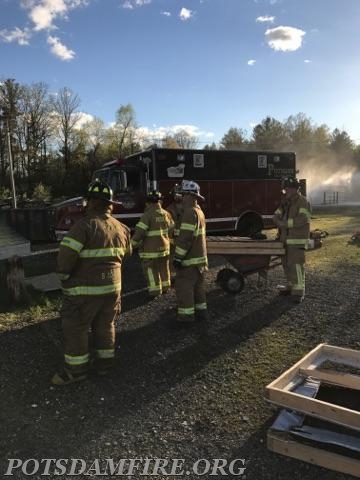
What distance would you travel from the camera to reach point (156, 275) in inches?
297

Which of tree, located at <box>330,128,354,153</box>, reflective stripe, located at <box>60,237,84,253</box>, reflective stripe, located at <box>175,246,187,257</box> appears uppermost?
tree, located at <box>330,128,354,153</box>

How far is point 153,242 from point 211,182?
5.69 meters

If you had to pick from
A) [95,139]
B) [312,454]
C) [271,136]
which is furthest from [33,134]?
[312,454]

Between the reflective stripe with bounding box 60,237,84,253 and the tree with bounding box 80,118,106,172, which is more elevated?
the tree with bounding box 80,118,106,172

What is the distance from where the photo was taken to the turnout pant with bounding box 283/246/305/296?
709 centimetres

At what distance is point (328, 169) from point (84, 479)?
231 feet

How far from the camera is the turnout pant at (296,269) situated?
7.09 meters

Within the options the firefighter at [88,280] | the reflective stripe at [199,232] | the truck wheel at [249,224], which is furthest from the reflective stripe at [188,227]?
the truck wheel at [249,224]

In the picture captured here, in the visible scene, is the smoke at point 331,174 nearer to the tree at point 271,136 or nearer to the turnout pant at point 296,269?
the tree at point 271,136

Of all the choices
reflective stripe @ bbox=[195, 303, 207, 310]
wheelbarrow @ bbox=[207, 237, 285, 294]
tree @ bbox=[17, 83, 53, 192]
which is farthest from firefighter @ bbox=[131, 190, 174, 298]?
tree @ bbox=[17, 83, 53, 192]

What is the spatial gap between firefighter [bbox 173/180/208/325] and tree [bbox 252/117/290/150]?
62.9 metres

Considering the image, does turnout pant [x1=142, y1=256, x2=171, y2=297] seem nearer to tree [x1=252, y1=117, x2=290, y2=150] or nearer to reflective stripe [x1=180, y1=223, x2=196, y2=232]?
reflective stripe [x1=180, y1=223, x2=196, y2=232]

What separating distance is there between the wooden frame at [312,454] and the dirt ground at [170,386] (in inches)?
2.0

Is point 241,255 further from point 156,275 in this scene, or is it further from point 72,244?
point 72,244
